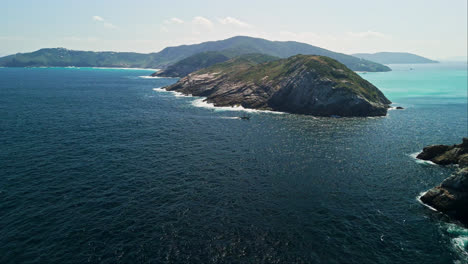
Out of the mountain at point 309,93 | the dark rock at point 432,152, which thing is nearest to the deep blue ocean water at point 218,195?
the dark rock at point 432,152

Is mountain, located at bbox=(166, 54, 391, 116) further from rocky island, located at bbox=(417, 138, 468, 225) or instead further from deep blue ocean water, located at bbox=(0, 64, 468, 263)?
rocky island, located at bbox=(417, 138, 468, 225)

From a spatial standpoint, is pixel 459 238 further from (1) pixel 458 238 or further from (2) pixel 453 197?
(2) pixel 453 197

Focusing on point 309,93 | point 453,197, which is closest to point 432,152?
point 453,197

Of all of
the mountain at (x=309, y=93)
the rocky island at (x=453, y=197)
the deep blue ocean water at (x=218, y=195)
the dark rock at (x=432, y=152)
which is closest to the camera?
the deep blue ocean water at (x=218, y=195)

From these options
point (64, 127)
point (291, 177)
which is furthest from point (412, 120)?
point (64, 127)

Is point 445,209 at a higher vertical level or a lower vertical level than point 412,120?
lower

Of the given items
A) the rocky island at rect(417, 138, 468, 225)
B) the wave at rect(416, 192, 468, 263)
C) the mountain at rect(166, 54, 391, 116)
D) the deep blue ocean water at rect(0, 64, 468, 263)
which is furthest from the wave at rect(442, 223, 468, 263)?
the mountain at rect(166, 54, 391, 116)

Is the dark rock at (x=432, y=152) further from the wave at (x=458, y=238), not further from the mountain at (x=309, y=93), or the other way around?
the mountain at (x=309, y=93)

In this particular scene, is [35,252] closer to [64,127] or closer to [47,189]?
[47,189]
